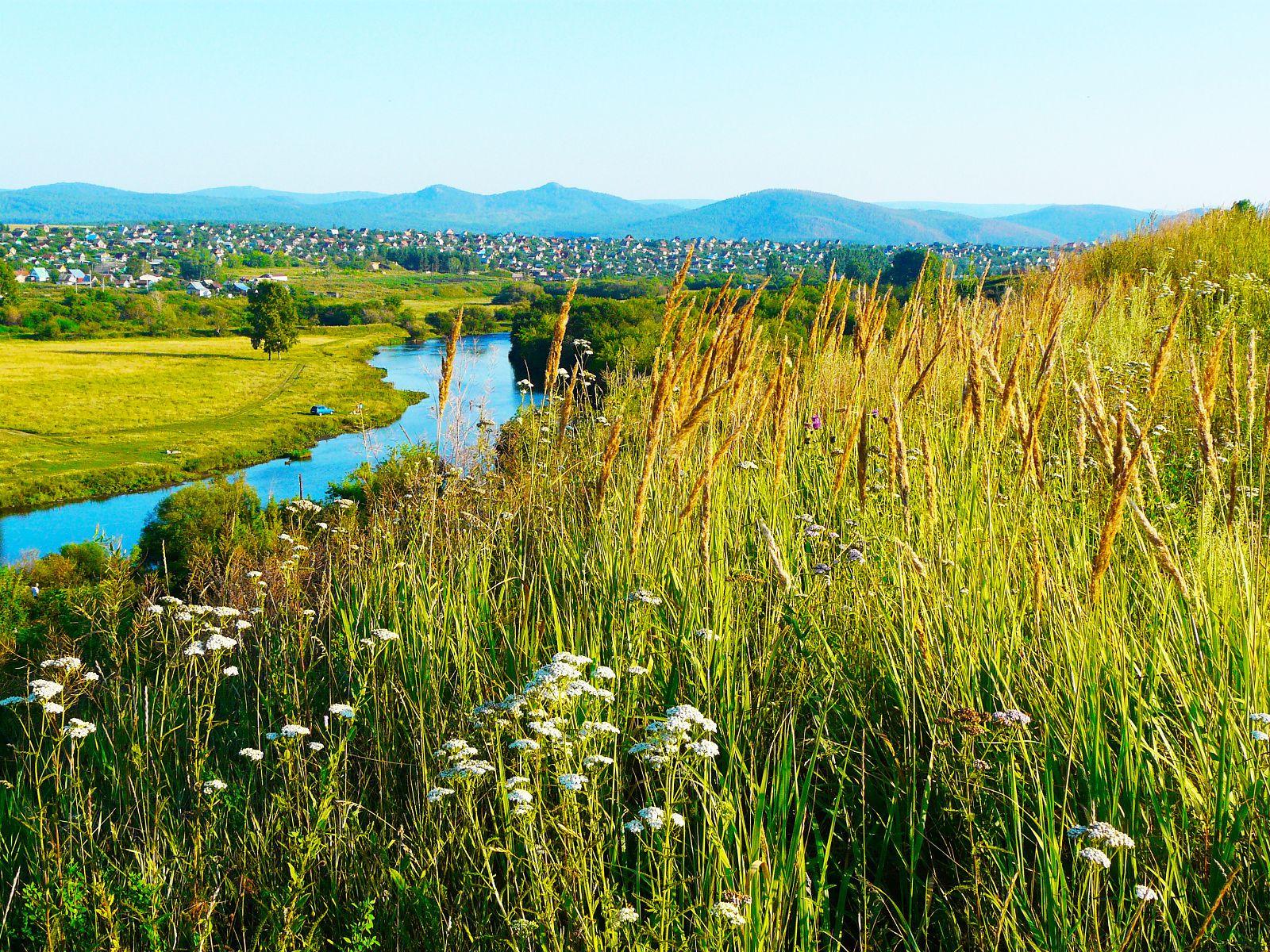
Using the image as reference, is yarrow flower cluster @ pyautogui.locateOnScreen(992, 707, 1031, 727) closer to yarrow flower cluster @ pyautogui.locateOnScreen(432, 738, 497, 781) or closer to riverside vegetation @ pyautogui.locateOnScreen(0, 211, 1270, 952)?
riverside vegetation @ pyautogui.locateOnScreen(0, 211, 1270, 952)

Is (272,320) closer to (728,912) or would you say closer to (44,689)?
(44,689)

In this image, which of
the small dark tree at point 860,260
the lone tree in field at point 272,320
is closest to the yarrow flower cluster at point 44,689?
the small dark tree at point 860,260

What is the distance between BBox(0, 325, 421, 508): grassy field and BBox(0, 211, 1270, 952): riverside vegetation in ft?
120

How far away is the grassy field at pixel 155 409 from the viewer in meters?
43.3

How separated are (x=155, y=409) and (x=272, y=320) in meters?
21.9

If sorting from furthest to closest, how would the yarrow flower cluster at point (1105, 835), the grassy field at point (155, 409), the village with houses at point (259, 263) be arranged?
the village with houses at point (259, 263) < the grassy field at point (155, 409) < the yarrow flower cluster at point (1105, 835)

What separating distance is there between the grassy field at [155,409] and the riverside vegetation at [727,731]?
3666 centimetres

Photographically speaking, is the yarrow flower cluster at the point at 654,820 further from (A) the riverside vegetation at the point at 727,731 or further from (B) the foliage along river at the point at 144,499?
(B) the foliage along river at the point at 144,499

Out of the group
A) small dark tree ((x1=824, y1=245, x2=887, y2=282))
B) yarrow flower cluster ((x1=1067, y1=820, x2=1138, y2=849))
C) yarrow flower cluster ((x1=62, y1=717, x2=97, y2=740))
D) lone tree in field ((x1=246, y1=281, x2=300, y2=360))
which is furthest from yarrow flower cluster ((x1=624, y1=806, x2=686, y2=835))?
lone tree in field ((x1=246, y1=281, x2=300, y2=360))

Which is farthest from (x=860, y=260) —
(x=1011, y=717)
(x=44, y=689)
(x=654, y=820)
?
(x=654, y=820)

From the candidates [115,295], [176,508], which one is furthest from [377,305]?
[176,508]

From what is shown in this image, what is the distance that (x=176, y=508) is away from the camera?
28.0 m

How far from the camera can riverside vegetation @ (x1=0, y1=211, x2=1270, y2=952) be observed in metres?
1.67

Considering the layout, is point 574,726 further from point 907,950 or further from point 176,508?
point 176,508
